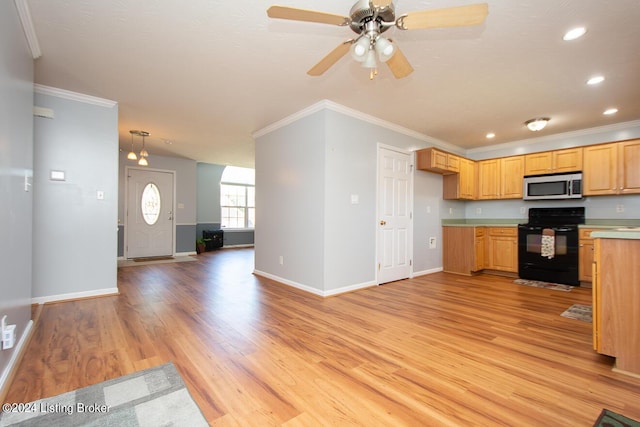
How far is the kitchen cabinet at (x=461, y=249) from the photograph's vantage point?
16.6ft

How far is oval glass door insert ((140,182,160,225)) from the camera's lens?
693 cm

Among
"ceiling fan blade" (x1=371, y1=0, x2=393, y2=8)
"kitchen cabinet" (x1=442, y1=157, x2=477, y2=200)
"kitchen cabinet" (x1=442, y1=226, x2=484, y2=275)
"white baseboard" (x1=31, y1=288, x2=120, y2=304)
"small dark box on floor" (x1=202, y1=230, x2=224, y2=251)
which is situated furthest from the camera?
"small dark box on floor" (x1=202, y1=230, x2=224, y2=251)

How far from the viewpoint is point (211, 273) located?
514 centimetres

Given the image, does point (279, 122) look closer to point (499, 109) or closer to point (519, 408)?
point (499, 109)

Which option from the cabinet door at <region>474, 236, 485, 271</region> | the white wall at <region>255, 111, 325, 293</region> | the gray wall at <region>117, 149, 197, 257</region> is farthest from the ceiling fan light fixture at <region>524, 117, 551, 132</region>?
the gray wall at <region>117, 149, 197, 257</region>

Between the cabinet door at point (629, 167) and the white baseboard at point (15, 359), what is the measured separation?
6.89 meters

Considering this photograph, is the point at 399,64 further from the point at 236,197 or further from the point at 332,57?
the point at 236,197

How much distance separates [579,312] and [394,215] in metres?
2.44

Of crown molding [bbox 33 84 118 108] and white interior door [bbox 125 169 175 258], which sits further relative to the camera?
white interior door [bbox 125 169 175 258]

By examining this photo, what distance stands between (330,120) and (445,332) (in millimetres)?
2764

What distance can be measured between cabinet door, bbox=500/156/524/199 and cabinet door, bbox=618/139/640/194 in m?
1.26

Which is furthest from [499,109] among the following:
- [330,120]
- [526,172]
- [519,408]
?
[519,408]

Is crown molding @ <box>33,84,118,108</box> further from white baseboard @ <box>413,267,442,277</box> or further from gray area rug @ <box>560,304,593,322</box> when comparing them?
gray area rug @ <box>560,304,593,322</box>

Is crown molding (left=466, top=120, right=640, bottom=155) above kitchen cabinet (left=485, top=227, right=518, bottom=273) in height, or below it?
above
